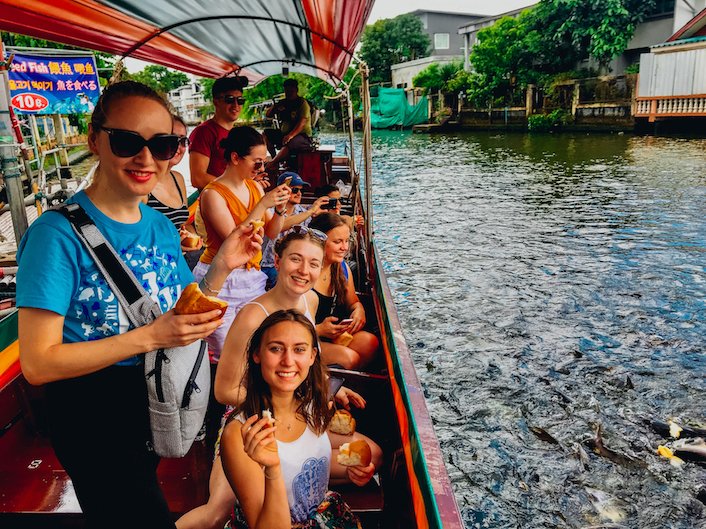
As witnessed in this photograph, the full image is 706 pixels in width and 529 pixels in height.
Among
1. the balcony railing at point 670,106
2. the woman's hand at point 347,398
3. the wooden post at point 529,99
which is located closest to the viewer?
the woman's hand at point 347,398

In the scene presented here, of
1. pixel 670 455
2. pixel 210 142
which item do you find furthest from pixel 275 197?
pixel 670 455

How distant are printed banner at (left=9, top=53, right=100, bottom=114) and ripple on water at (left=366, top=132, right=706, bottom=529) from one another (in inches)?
301

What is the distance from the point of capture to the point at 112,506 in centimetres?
167

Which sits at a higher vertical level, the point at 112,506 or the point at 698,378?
the point at 112,506

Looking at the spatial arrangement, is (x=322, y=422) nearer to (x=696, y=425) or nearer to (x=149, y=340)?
(x=149, y=340)

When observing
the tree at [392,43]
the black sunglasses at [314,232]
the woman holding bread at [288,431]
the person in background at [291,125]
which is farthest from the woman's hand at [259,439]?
the tree at [392,43]

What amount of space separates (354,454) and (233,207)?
5.69 ft

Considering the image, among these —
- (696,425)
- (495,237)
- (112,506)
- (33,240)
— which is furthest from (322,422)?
(495,237)

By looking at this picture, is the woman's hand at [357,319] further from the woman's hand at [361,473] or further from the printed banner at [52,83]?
the printed banner at [52,83]

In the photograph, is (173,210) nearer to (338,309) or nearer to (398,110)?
(338,309)

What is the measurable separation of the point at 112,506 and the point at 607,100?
3221 cm

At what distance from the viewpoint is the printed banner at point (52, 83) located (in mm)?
11219

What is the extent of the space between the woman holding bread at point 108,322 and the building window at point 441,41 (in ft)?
185

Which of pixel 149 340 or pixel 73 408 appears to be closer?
pixel 149 340
